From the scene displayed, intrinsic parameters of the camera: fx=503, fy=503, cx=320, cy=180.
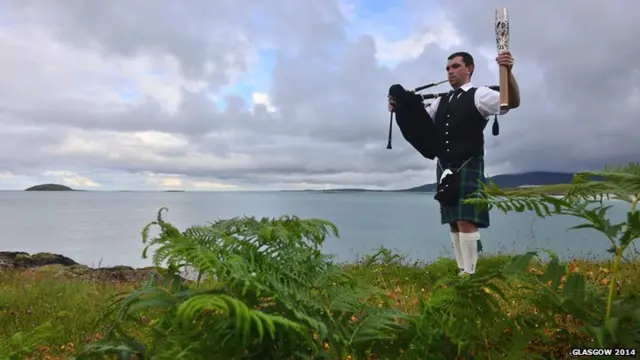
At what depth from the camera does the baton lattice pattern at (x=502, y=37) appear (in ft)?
Result: 16.8

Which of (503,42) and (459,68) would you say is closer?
(503,42)

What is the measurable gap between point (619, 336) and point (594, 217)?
0.42 meters

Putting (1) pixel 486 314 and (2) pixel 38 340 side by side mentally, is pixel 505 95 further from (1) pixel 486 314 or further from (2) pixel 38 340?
(2) pixel 38 340

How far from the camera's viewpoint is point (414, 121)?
6.68m

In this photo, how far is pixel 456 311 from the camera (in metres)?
1.88

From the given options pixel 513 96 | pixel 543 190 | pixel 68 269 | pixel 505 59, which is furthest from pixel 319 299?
pixel 68 269

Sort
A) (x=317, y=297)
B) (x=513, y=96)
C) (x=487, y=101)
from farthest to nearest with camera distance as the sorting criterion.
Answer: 1. (x=487, y=101)
2. (x=513, y=96)
3. (x=317, y=297)

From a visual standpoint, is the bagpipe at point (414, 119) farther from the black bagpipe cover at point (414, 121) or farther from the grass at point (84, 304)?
the grass at point (84, 304)

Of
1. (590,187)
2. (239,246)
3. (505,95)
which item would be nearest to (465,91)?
(505,95)

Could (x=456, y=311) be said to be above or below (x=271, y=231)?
below

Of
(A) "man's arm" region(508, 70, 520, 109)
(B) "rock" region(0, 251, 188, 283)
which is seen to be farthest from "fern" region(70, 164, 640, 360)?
(B) "rock" region(0, 251, 188, 283)

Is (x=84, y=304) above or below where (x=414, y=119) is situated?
below

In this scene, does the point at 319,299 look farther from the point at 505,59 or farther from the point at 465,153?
the point at 465,153

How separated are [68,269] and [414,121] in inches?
394
